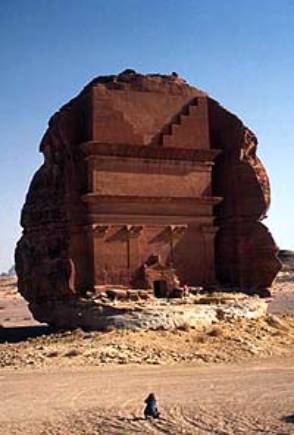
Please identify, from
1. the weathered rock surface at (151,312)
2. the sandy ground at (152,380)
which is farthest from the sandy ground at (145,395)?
the weathered rock surface at (151,312)

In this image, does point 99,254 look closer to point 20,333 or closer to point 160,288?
point 160,288

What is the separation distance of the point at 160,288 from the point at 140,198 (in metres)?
3.67

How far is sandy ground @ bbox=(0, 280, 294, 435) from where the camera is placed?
15.6 metres

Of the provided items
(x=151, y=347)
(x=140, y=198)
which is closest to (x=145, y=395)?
(x=151, y=347)

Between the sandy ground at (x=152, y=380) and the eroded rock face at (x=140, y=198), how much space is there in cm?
303

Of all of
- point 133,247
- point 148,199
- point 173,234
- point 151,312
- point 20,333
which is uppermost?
point 148,199

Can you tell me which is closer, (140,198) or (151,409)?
(151,409)

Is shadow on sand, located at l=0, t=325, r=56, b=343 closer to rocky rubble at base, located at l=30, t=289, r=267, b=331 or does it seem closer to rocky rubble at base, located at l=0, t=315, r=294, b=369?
rocky rubble at base, located at l=30, t=289, r=267, b=331

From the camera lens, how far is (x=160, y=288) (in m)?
28.4

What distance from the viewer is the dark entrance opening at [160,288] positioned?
28.3m

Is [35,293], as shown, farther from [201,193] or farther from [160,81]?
[160,81]

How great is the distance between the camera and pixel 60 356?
22766 millimetres

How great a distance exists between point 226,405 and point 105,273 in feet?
37.4

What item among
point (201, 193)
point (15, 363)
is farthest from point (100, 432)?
point (201, 193)
